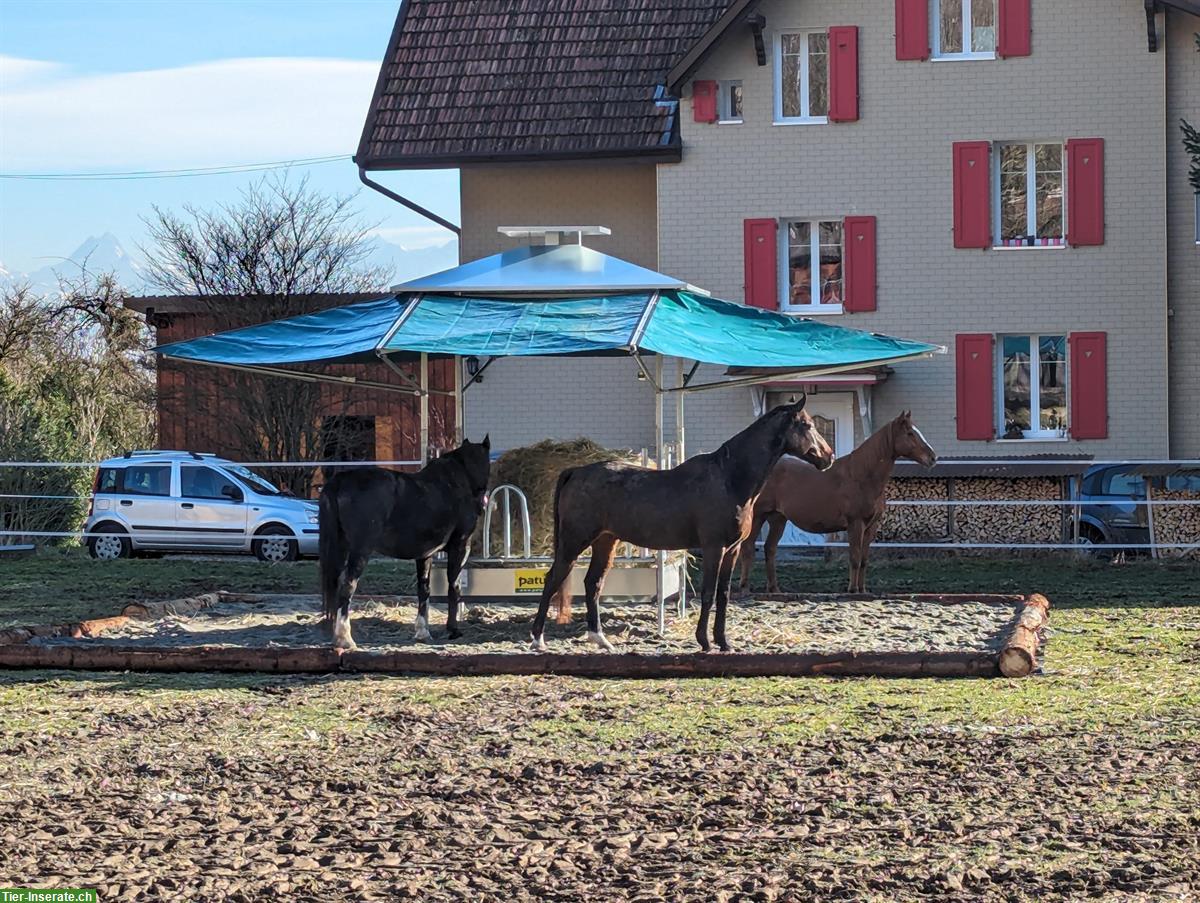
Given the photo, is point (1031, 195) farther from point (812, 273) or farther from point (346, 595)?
point (346, 595)

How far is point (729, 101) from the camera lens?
96.6ft

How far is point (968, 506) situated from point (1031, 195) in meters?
6.55

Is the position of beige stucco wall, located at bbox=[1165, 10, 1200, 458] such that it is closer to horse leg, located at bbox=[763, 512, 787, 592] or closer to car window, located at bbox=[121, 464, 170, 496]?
horse leg, located at bbox=[763, 512, 787, 592]

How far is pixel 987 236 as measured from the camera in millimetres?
28750

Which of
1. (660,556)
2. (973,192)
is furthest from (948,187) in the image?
(660,556)

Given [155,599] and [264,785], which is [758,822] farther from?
[155,599]

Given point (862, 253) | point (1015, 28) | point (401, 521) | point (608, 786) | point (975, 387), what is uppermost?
point (1015, 28)

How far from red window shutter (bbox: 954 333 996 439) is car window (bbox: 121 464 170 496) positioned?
1276cm

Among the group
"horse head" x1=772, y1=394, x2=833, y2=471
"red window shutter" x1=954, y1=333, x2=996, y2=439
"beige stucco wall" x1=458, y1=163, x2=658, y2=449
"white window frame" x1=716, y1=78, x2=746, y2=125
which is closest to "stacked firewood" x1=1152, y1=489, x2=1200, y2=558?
"red window shutter" x1=954, y1=333, x2=996, y2=439

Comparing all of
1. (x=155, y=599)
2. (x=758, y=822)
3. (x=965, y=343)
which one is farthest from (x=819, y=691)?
(x=965, y=343)

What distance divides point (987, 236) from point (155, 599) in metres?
16.6

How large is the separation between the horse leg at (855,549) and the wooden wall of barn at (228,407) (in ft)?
43.7

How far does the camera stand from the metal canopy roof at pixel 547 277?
13656 mm

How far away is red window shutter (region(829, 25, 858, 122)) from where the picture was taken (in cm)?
2877
